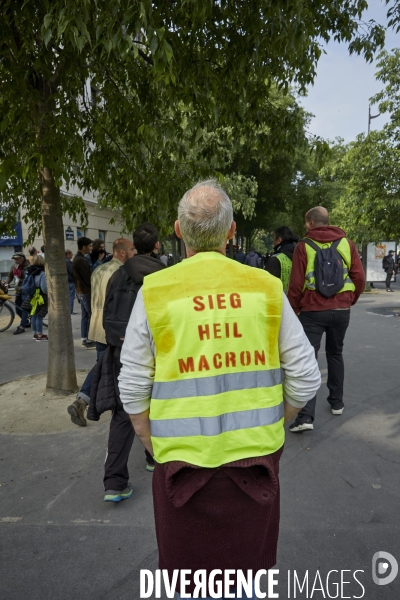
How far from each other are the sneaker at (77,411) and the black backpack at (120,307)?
1.55 m

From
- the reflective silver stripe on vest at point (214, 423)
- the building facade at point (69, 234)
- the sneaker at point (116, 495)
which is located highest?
the building facade at point (69, 234)

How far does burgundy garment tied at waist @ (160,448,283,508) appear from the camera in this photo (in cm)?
153

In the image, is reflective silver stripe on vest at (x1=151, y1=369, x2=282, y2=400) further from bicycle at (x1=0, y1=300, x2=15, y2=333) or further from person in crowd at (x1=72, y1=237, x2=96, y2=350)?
bicycle at (x1=0, y1=300, x2=15, y2=333)

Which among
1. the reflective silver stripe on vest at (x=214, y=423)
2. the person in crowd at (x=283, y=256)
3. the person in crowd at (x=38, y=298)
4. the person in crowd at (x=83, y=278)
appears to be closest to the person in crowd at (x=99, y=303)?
the person in crowd at (x=283, y=256)

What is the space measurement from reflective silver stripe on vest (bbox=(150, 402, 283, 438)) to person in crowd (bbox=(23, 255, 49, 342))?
27.4ft

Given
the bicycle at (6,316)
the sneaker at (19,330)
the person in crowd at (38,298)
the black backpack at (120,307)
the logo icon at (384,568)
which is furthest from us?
the bicycle at (6,316)

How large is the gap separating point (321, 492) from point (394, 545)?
682 mm

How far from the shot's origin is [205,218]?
162cm

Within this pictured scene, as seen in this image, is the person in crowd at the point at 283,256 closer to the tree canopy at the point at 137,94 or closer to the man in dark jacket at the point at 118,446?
the tree canopy at the point at 137,94

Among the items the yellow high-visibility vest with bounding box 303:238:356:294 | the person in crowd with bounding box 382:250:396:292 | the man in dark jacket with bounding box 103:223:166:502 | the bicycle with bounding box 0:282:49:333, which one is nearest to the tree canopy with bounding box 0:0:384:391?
the man in dark jacket with bounding box 103:223:166:502

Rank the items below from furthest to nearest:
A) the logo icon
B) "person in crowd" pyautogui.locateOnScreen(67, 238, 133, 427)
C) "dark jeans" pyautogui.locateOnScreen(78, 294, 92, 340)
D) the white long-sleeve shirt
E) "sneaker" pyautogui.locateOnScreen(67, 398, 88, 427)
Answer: "dark jeans" pyautogui.locateOnScreen(78, 294, 92, 340)
"sneaker" pyautogui.locateOnScreen(67, 398, 88, 427)
"person in crowd" pyautogui.locateOnScreen(67, 238, 133, 427)
the logo icon
the white long-sleeve shirt

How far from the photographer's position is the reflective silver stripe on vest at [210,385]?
155 cm

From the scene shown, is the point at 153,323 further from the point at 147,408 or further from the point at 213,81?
the point at 213,81

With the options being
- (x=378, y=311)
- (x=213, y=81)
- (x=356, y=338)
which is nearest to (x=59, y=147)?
(x=213, y=81)
